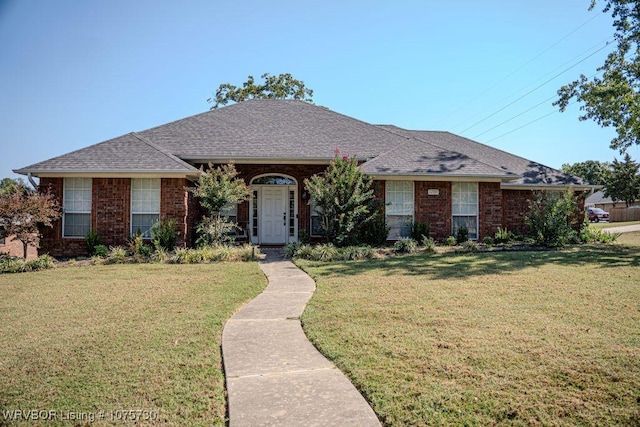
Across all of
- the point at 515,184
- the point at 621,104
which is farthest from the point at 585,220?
the point at 621,104

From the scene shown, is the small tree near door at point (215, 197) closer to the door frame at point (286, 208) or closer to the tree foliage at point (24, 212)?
the door frame at point (286, 208)

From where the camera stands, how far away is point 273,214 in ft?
52.4

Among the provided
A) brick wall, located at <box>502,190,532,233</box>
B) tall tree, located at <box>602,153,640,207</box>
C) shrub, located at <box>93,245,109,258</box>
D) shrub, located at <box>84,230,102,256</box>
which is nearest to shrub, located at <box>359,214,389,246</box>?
brick wall, located at <box>502,190,532,233</box>

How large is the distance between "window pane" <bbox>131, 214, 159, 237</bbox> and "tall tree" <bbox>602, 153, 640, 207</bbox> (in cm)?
4658

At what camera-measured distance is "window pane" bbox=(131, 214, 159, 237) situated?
45.3 ft

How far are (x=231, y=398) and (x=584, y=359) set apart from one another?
3.54m

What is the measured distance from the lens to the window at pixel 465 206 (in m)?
15.5

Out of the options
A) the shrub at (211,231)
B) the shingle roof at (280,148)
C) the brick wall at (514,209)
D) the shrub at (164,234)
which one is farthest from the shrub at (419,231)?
the shrub at (164,234)

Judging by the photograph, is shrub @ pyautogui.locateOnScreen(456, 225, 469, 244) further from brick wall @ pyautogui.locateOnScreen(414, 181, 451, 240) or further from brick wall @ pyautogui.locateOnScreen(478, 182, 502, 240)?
brick wall @ pyautogui.locateOnScreen(478, 182, 502, 240)

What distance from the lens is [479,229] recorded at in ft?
51.2

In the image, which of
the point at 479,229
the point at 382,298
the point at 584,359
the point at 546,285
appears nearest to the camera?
the point at 584,359

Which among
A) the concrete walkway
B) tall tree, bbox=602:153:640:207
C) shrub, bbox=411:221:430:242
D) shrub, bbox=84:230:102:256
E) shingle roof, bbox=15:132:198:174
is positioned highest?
tall tree, bbox=602:153:640:207

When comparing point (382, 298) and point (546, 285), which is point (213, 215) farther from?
point (546, 285)

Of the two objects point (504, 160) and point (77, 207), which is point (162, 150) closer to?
point (77, 207)
